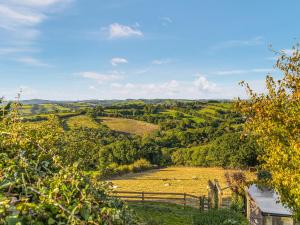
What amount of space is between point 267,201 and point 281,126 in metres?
7.27

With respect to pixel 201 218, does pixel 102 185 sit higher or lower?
higher

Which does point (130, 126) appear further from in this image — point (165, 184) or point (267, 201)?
point (267, 201)

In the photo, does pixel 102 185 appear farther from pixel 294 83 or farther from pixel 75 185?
pixel 294 83

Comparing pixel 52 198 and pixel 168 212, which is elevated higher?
pixel 52 198

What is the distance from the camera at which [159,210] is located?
2255 cm

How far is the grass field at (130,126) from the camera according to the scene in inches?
3738

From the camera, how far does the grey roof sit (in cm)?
1333

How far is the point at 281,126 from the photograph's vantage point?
9.00 meters

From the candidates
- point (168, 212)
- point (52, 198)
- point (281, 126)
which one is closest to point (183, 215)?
point (168, 212)

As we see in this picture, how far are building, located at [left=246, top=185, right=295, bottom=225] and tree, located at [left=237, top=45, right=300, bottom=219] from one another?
159 inches

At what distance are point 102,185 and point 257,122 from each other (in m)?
8.65

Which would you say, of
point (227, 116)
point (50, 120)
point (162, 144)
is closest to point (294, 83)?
point (50, 120)

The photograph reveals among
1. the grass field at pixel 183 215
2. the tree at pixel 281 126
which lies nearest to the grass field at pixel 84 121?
the grass field at pixel 183 215

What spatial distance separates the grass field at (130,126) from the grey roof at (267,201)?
76994mm
